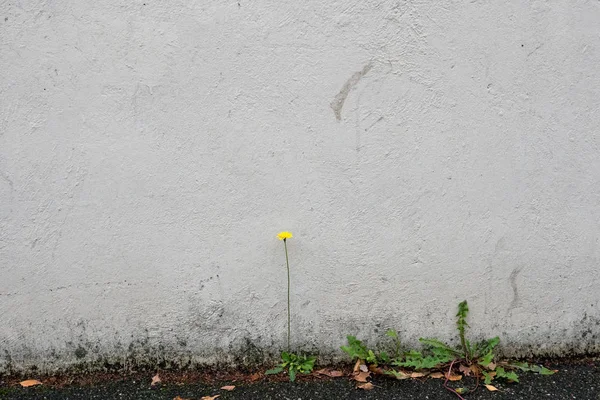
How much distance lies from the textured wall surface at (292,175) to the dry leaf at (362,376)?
20cm

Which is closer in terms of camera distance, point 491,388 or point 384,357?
point 491,388

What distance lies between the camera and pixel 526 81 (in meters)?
2.79

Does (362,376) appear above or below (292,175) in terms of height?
below

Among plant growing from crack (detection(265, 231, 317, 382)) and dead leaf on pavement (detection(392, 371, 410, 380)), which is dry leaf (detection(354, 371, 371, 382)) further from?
plant growing from crack (detection(265, 231, 317, 382))

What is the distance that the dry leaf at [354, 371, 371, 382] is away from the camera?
2848 millimetres

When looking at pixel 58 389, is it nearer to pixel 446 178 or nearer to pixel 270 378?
pixel 270 378

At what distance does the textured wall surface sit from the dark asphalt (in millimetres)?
178

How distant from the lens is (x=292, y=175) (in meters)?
2.84

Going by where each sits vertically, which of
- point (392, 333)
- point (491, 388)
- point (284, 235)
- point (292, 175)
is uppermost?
point (292, 175)

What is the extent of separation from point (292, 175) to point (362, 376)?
1.22m

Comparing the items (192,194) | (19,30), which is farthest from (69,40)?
(192,194)

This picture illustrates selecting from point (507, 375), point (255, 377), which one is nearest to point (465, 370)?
point (507, 375)

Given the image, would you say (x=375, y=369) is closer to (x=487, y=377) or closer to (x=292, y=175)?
(x=487, y=377)

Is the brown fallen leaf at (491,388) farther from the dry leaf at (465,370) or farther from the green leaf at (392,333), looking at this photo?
the green leaf at (392,333)
